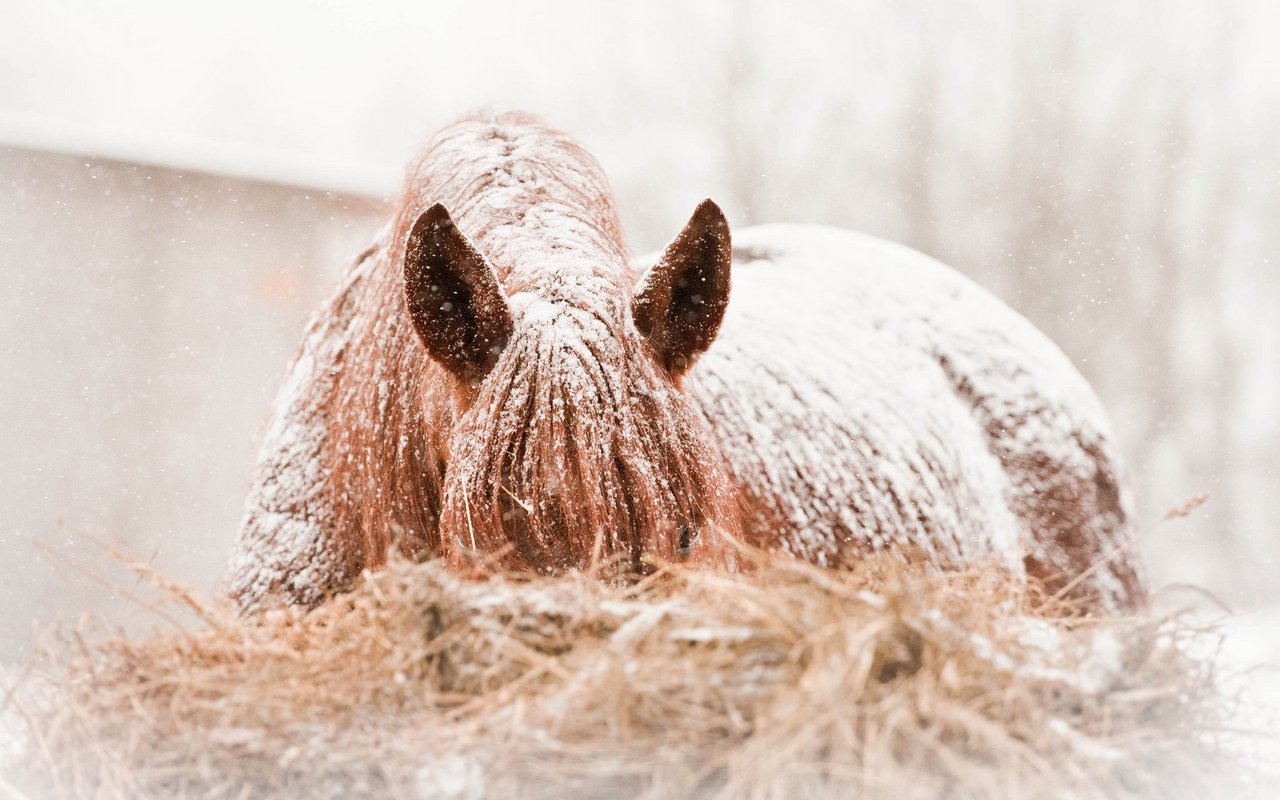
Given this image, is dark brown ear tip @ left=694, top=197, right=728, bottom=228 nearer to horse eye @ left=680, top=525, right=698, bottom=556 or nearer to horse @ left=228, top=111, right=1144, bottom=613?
horse @ left=228, top=111, right=1144, bottom=613

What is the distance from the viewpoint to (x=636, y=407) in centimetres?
124

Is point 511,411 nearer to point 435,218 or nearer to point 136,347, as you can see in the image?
point 435,218

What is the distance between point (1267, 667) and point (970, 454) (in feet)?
4.58

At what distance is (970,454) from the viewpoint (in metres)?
2.35

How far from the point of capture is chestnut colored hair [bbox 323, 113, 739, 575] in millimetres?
1178

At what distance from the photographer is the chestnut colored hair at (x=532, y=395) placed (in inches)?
46.4

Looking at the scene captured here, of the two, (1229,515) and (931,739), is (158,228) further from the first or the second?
(1229,515)

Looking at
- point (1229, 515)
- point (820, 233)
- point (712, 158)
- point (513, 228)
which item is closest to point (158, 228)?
point (820, 233)

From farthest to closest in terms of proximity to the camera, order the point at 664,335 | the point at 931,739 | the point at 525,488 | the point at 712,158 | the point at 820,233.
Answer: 1. the point at 712,158
2. the point at 820,233
3. the point at 664,335
4. the point at 525,488
5. the point at 931,739

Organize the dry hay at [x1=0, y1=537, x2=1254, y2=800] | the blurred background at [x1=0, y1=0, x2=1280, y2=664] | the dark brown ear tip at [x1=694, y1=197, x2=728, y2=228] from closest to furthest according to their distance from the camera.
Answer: the dry hay at [x1=0, y1=537, x2=1254, y2=800] < the dark brown ear tip at [x1=694, y1=197, x2=728, y2=228] < the blurred background at [x1=0, y1=0, x2=1280, y2=664]

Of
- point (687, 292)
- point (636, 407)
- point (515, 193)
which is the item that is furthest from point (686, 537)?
point (515, 193)

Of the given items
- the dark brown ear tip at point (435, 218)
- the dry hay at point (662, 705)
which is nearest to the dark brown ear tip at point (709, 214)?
the dark brown ear tip at point (435, 218)

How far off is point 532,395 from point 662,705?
0.52 meters

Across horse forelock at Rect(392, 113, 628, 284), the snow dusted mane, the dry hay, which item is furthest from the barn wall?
the dry hay
